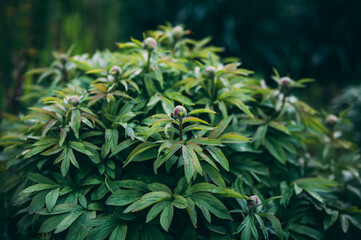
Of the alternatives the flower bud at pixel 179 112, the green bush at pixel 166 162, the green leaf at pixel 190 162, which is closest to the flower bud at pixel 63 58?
the green bush at pixel 166 162

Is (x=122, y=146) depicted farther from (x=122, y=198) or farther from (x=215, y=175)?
(x=215, y=175)

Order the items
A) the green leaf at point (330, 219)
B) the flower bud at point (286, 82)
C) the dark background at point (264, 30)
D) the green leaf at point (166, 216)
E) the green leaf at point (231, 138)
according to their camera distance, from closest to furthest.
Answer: the green leaf at point (166, 216)
the green leaf at point (231, 138)
the green leaf at point (330, 219)
the flower bud at point (286, 82)
the dark background at point (264, 30)

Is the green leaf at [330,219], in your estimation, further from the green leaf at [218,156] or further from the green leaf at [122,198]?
the green leaf at [122,198]

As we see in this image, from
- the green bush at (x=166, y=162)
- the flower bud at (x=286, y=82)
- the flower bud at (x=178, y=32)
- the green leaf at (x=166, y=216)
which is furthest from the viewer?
the flower bud at (x=178, y=32)

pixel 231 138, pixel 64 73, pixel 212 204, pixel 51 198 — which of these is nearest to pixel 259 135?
pixel 231 138

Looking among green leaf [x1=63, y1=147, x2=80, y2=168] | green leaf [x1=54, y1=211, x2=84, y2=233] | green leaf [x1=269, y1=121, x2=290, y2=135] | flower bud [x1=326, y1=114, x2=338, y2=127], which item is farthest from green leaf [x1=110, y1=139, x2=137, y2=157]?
flower bud [x1=326, y1=114, x2=338, y2=127]

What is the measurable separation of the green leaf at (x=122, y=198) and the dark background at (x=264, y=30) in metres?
2.56

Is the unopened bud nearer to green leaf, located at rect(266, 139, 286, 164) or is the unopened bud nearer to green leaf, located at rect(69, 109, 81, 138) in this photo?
green leaf, located at rect(69, 109, 81, 138)

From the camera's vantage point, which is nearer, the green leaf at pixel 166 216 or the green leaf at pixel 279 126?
the green leaf at pixel 166 216

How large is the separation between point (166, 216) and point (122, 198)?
20cm

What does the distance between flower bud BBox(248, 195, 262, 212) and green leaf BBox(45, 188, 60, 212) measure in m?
0.80

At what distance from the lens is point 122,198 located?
108 cm

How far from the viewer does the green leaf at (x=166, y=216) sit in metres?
0.98

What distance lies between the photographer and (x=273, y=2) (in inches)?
185
